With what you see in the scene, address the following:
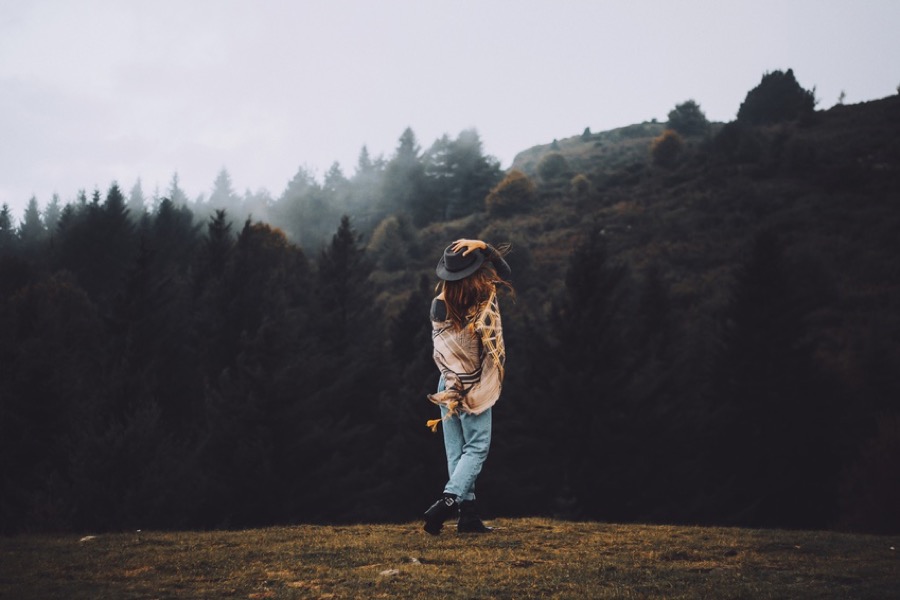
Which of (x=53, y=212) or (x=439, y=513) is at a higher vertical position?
(x=53, y=212)

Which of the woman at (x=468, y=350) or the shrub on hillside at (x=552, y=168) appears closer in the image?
the woman at (x=468, y=350)

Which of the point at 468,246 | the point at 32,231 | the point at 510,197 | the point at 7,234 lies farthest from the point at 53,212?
the point at 468,246

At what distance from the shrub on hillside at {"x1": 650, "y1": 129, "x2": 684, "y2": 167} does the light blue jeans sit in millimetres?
76135

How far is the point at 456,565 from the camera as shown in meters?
4.81

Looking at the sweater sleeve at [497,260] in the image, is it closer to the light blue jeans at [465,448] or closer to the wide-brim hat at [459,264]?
the wide-brim hat at [459,264]

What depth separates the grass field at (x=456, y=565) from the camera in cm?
414

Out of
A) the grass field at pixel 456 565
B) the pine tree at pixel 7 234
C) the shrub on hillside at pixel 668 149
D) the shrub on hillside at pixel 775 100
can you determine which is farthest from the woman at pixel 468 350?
the shrub on hillside at pixel 775 100

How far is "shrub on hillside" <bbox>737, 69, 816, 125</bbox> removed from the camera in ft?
266

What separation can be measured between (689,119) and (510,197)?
44.0 m

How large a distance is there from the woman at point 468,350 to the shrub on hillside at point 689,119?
103641 mm

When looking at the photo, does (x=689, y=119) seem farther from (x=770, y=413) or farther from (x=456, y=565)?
(x=456, y=565)

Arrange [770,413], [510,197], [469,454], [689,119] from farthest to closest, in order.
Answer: [689,119] < [510,197] < [770,413] < [469,454]

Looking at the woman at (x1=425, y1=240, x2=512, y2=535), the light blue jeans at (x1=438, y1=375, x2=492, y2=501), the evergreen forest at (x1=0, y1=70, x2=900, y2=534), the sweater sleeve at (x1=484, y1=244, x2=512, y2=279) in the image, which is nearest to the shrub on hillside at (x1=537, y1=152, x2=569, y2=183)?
the evergreen forest at (x1=0, y1=70, x2=900, y2=534)

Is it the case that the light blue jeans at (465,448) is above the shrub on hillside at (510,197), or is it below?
below
